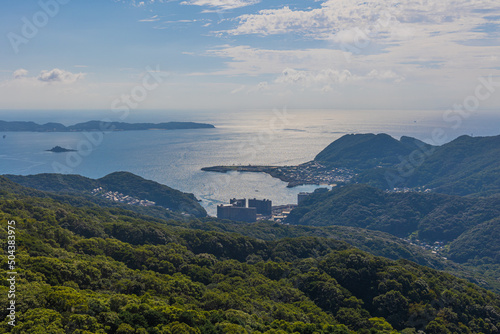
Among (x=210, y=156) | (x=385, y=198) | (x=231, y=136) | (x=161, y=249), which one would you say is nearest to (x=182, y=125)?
(x=231, y=136)

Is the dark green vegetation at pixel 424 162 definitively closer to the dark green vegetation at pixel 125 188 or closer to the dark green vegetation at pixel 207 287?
the dark green vegetation at pixel 125 188

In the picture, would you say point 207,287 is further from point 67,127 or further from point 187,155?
point 67,127

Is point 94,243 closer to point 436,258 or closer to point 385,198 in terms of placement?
point 436,258

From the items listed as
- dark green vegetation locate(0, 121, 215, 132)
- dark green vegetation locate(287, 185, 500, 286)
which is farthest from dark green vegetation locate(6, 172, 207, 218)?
dark green vegetation locate(0, 121, 215, 132)

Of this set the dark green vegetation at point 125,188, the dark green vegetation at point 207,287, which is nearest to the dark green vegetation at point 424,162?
the dark green vegetation at point 125,188

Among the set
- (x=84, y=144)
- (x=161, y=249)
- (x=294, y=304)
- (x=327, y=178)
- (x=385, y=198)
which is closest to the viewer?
(x=294, y=304)

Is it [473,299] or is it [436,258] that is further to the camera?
[436,258]

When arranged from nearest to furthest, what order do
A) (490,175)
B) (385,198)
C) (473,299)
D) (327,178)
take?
(473,299) < (385,198) < (490,175) < (327,178)

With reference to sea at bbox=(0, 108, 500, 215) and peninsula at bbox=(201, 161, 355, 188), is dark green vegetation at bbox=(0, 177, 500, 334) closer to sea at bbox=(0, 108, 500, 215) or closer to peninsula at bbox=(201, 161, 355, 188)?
sea at bbox=(0, 108, 500, 215)
